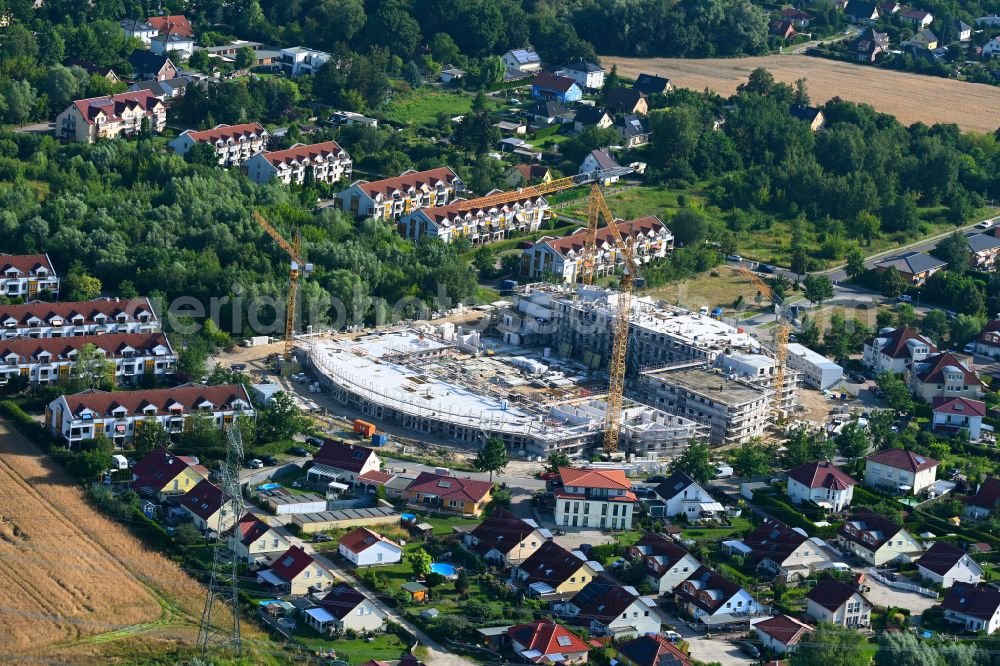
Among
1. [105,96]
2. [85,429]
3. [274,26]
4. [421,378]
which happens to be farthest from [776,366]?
[274,26]

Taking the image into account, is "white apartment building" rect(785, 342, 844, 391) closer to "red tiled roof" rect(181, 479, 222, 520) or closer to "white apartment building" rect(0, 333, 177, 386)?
"white apartment building" rect(0, 333, 177, 386)

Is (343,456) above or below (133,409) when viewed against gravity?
below

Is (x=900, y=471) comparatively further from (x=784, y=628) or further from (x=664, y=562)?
(x=784, y=628)

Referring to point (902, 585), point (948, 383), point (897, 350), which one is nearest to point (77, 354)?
point (902, 585)

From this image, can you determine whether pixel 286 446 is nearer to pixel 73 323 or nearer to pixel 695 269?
pixel 73 323

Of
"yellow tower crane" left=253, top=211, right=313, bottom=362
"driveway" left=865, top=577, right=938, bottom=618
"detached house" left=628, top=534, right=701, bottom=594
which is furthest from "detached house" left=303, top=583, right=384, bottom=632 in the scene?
"yellow tower crane" left=253, top=211, right=313, bottom=362
